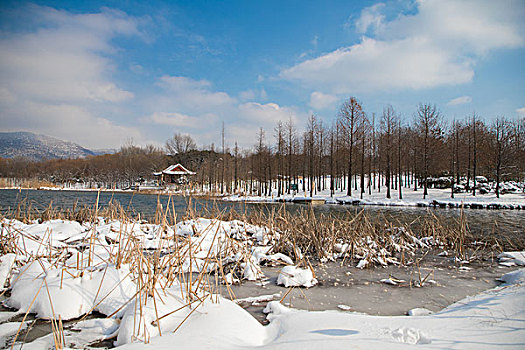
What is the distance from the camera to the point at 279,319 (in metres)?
2.49

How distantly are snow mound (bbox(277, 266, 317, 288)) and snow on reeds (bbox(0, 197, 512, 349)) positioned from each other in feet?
0.05

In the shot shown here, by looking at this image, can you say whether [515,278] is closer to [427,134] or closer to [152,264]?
[152,264]

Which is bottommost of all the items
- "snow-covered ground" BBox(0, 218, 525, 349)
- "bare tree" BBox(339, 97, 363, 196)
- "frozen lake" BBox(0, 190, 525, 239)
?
"frozen lake" BBox(0, 190, 525, 239)

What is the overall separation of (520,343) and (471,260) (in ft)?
14.5

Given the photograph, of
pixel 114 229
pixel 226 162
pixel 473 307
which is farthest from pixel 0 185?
pixel 473 307

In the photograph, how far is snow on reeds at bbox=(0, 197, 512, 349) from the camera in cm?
233

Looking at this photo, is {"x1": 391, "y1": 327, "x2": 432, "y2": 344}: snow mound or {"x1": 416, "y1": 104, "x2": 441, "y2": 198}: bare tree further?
{"x1": 416, "y1": 104, "x2": 441, "y2": 198}: bare tree

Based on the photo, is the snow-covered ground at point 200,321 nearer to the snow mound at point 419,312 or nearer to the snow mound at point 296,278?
the snow mound at point 419,312

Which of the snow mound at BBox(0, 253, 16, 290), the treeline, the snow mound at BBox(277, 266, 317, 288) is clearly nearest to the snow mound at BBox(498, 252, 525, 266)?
the snow mound at BBox(277, 266, 317, 288)

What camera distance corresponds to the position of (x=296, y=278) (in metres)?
3.81

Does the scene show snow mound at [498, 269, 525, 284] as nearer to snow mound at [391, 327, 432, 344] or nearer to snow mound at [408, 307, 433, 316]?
snow mound at [408, 307, 433, 316]

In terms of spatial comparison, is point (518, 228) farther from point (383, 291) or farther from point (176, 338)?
point (176, 338)

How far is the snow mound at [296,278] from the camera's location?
3.74m

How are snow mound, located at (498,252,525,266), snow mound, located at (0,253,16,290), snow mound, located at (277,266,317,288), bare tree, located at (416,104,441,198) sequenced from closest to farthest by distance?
snow mound, located at (0,253,16,290), snow mound, located at (277,266,317,288), snow mound, located at (498,252,525,266), bare tree, located at (416,104,441,198)
